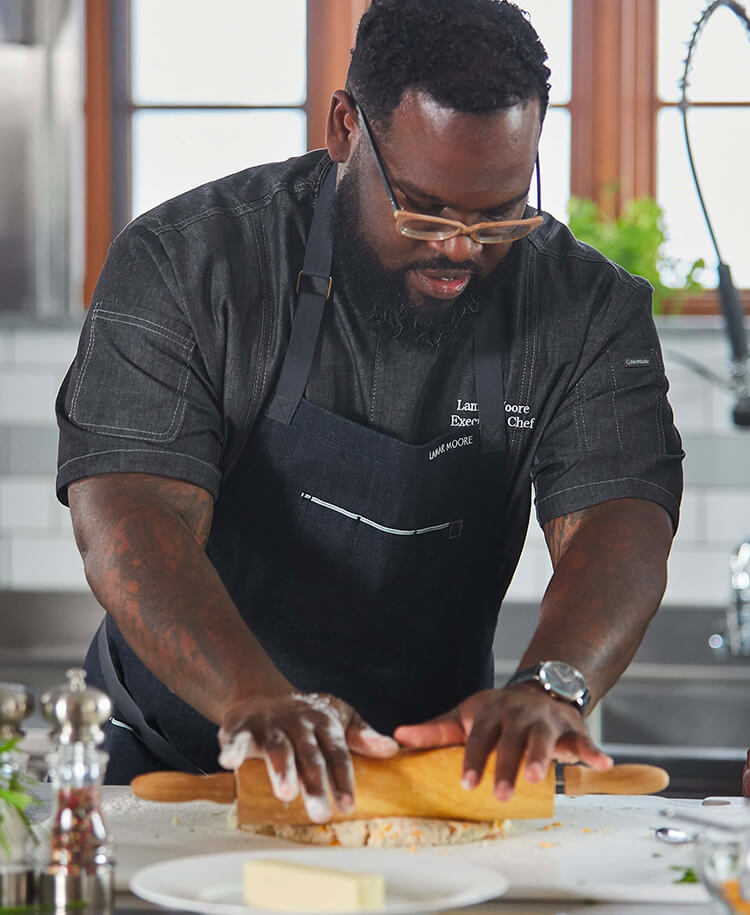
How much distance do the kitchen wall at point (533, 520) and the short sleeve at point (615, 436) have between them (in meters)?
1.05

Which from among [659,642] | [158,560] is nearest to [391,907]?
[158,560]

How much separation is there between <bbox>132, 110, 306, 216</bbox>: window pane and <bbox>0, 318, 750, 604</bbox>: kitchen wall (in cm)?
49

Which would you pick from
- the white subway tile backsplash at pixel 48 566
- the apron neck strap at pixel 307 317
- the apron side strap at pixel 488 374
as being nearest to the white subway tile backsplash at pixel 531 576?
the white subway tile backsplash at pixel 48 566

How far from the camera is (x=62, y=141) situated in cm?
297

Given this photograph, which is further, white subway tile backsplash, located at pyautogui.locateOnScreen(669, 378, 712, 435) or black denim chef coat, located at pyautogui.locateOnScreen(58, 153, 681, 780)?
white subway tile backsplash, located at pyautogui.locateOnScreen(669, 378, 712, 435)

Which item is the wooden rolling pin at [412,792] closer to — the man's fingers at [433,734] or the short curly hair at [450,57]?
the man's fingers at [433,734]

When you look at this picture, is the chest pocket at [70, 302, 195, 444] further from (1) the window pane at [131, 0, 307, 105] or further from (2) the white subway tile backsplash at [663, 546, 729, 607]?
(1) the window pane at [131, 0, 307, 105]

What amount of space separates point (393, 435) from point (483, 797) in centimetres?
55

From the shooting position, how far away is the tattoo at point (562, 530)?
1615 millimetres

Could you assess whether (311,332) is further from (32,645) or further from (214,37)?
(214,37)

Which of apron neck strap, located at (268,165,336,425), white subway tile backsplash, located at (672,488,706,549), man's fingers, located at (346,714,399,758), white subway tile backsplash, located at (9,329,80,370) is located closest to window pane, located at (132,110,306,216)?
white subway tile backsplash, located at (9,329,80,370)

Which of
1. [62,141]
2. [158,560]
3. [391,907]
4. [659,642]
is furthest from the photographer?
[62,141]

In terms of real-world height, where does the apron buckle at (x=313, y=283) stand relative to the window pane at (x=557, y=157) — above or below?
below

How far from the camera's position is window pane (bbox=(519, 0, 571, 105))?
9.71ft
